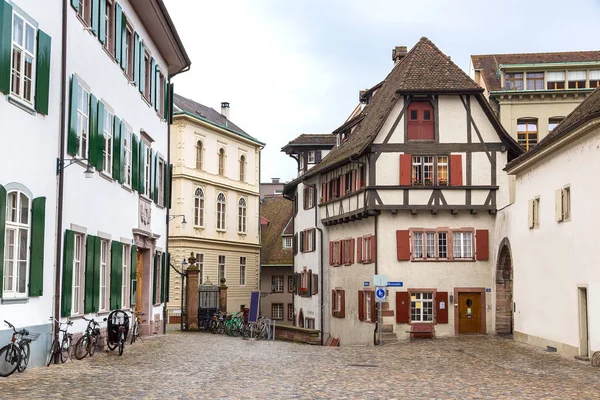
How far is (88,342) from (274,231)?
48.9 meters

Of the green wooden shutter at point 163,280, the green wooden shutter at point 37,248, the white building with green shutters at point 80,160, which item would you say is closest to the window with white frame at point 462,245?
the green wooden shutter at point 163,280

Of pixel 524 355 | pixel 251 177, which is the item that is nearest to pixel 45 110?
pixel 524 355

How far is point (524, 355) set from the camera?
24219 mm

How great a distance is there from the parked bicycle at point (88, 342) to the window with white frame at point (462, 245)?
19053 mm

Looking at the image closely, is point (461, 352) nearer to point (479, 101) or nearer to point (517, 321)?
point (517, 321)

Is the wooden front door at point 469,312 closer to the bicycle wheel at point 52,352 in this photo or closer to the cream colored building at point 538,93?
the cream colored building at point 538,93

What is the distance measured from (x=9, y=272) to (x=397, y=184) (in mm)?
22750

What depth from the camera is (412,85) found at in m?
36.0

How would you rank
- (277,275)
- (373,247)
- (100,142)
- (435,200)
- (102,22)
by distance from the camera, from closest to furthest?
1. (100,142)
2. (102,22)
3. (435,200)
4. (373,247)
5. (277,275)

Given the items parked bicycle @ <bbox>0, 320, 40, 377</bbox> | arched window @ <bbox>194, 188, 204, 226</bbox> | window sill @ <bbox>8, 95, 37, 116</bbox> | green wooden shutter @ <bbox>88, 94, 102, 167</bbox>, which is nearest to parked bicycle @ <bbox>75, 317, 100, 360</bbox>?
parked bicycle @ <bbox>0, 320, 40, 377</bbox>

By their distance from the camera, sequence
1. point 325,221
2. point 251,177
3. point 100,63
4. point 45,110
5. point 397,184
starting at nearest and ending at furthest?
1. point 45,110
2. point 100,63
3. point 397,184
4. point 325,221
5. point 251,177

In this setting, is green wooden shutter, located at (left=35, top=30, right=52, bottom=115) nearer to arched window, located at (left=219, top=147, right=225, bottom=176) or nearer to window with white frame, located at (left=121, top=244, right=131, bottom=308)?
window with white frame, located at (left=121, top=244, right=131, bottom=308)

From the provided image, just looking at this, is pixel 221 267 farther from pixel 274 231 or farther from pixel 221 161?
pixel 274 231

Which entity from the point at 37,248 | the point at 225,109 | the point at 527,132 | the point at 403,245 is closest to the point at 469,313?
the point at 403,245
